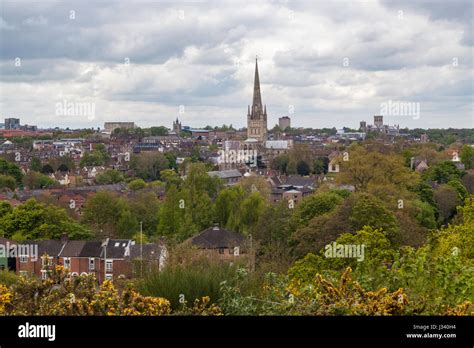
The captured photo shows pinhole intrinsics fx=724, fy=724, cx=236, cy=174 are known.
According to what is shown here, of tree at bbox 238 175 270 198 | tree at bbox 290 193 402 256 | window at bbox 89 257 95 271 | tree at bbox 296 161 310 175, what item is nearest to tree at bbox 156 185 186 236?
window at bbox 89 257 95 271

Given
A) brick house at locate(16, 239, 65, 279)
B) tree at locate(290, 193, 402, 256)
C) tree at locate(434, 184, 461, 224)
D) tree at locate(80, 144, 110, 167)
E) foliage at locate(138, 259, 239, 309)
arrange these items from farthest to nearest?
tree at locate(80, 144, 110, 167)
tree at locate(434, 184, 461, 224)
brick house at locate(16, 239, 65, 279)
tree at locate(290, 193, 402, 256)
foliage at locate(138, 259, 239, 309)

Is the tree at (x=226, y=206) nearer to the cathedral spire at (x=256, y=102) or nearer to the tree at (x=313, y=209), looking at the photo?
the tree at (x=313, y=209)

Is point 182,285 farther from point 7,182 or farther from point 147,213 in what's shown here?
point 7,182

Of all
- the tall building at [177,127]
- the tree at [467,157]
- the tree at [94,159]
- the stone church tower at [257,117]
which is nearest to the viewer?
the tree at [467,157]

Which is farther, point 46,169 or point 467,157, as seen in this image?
point 46,169

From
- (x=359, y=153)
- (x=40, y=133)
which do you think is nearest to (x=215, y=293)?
(x=359, y=153)

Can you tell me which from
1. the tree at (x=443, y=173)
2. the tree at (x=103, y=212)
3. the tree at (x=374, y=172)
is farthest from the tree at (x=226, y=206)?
the tree at (x=443, y=173)

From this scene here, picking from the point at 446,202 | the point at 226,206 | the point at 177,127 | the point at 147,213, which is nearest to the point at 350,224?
the point at 226,206

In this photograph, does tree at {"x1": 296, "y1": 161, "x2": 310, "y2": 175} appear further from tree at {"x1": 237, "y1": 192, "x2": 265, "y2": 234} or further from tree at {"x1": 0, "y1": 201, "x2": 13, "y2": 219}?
tree at {"x1": 0, "y1": 201, "x2": 13, "y2": 219}

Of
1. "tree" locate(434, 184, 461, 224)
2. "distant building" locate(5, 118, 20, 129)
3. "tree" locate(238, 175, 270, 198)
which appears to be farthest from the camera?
"distant building" locate(5, 118, 20, 129)
